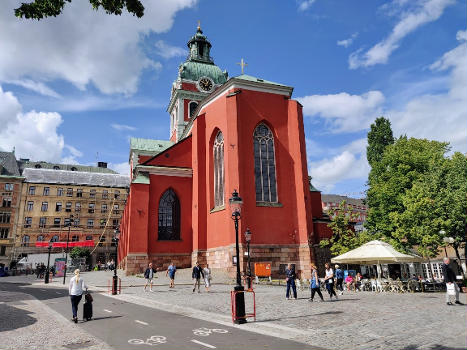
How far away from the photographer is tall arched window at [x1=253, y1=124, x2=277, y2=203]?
80.8 feet

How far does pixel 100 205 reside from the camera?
64.6 meters

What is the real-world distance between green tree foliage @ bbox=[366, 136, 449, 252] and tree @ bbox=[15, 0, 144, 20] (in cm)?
2532

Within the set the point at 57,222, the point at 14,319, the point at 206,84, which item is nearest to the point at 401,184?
the point at 206,84

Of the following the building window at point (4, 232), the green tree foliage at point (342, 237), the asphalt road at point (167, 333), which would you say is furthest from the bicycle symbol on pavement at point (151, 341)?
the building window at point (4, 232)

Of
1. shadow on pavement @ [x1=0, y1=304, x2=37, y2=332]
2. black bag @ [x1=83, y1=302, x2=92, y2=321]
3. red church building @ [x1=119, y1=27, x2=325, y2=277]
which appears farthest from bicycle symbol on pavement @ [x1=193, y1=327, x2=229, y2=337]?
red church building @ [x1=119, y1=27, x2=325, y2=277]

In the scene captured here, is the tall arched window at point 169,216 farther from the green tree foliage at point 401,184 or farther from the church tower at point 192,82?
the green tree foliage at point 401,184

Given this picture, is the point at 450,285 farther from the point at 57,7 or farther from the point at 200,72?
the point at 200,72

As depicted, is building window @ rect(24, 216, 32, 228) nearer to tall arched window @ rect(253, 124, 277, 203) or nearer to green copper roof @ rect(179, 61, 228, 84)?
green copper roof @ rect(179, 61, 228, 84)

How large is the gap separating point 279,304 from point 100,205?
192 feet

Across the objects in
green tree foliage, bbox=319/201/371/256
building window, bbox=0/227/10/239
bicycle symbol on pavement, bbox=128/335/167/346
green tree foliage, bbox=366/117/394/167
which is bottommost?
bicycle symbol on pavement, bbox=128/335/167/346

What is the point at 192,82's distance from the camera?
43.3 m

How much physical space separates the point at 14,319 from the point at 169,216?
19.4 metres

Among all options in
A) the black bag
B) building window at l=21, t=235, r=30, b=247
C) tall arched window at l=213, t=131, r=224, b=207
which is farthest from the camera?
building window at l=21, t=235, r=30, b=247

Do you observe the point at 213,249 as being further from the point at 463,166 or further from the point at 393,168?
the point at 463,166
